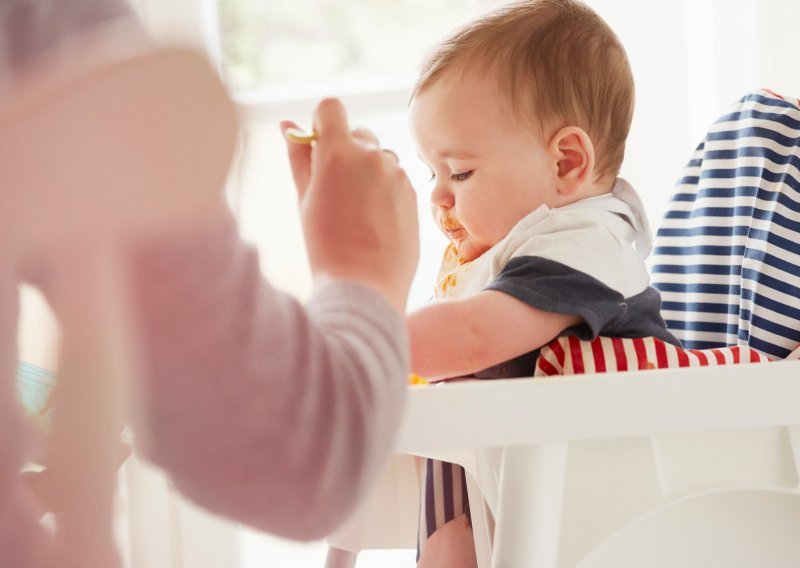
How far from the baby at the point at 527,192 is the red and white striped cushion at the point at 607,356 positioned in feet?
0.04

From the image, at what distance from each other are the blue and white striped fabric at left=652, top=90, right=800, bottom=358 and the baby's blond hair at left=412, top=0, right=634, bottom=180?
5.1 inches

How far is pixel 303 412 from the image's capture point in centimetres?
31

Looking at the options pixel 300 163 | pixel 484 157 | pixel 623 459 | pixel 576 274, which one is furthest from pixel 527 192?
pixel 300 163

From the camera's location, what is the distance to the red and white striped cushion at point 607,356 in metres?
0.76

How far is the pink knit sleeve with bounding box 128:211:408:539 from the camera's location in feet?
0.89

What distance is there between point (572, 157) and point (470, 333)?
0.29 m

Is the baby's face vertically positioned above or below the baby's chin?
above

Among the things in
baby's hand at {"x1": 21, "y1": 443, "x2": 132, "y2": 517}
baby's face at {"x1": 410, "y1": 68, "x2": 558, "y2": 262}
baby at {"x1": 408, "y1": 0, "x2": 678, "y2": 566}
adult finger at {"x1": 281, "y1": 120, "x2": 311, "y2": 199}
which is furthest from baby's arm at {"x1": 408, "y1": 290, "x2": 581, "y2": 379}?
baby's hand at {"x1": 21, "y1": 443, "x2": 132, "y2": 517}

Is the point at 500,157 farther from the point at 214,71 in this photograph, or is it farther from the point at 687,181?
the point at 214,71

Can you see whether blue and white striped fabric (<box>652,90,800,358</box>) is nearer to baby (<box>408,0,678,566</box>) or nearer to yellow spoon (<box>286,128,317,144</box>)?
baby (<box>408,0,678,566</box>)

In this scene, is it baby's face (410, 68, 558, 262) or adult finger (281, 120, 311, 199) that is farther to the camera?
baby's face (410, 68, 558, 262)

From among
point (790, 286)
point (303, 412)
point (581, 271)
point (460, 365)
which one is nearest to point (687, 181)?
point (790, 286)

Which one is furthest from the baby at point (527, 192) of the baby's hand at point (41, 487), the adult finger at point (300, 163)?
the baby's hand at point (41, 487)

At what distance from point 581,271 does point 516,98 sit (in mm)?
227
